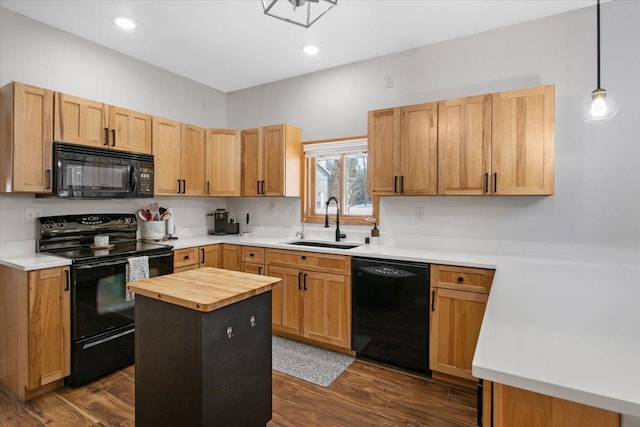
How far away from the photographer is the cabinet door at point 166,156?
3.42 m

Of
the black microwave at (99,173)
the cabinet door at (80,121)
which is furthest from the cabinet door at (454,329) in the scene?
the cabinet door at (80,121)

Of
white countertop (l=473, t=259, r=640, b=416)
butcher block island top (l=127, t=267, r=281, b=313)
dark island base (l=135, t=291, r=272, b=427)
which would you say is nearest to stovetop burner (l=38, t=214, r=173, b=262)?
butcher block island top (l=127, t=267, r=281, b=313)

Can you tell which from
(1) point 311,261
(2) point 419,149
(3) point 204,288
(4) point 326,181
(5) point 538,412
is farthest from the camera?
(4) point 326,181

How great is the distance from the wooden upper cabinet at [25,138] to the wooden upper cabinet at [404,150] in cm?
263

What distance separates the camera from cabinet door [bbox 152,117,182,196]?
11.2 feet

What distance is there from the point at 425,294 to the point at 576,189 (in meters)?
1.40

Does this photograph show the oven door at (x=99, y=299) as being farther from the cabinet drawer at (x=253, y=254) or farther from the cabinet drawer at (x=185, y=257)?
the cabinet drawer at (x=253, y=254)

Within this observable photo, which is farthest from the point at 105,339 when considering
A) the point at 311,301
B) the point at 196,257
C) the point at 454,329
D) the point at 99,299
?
the point at 454,329

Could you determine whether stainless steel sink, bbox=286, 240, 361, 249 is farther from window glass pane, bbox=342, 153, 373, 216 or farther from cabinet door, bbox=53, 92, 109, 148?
cabinet door, bbox=53, 92, 109, 148

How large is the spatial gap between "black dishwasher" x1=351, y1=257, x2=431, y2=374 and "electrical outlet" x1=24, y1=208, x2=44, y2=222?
2684 mm

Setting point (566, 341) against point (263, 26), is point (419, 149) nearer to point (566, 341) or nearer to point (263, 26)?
point (263, 26)

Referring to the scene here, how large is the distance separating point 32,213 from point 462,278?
3.49 metres

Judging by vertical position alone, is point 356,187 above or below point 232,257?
above

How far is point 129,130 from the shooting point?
3160 mm
